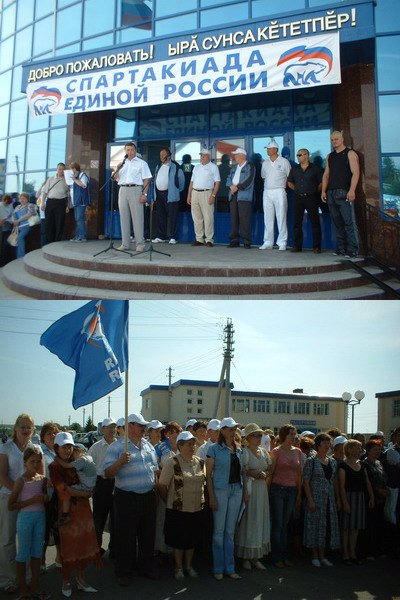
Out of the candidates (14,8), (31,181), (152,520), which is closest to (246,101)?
(31,181)

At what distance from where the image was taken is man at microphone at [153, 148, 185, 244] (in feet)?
37.0

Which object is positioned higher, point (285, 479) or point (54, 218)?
point (54, 218)

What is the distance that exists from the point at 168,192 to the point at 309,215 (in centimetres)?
277

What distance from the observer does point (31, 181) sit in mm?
14406

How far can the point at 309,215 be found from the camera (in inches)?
391

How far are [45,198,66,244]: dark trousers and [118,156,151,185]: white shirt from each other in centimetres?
282

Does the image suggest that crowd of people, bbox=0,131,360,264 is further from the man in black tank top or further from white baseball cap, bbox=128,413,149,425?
white baseball cap, bbox=128,413,149,425

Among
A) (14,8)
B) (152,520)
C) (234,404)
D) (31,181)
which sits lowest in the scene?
(152,520)

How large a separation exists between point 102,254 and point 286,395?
3.73 metres

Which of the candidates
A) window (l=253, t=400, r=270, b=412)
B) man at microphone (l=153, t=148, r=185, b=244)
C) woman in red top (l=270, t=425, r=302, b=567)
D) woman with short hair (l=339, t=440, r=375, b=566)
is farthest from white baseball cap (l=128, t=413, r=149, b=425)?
man at microphone (l=153, t=148, r=185, b=244)

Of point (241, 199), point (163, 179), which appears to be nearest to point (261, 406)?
point (241, 199)

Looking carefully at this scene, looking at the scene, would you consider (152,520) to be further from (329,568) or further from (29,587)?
(329,568)

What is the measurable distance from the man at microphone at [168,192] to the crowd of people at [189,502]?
5.44 meters

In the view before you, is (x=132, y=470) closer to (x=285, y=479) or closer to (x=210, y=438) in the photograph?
(x=210, y=438)
